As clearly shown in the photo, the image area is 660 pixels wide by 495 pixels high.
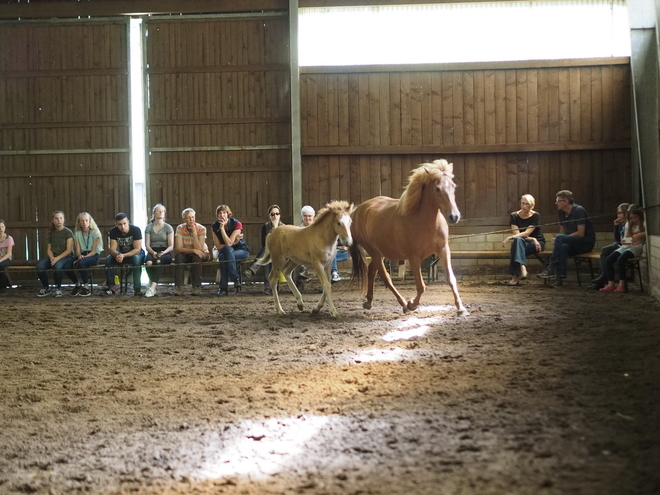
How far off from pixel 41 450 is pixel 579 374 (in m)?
2.74

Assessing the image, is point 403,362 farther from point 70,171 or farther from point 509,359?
point 70,171

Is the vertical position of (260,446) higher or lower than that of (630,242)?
lower

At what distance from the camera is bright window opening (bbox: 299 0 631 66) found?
11672mm

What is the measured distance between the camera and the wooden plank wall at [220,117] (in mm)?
12359

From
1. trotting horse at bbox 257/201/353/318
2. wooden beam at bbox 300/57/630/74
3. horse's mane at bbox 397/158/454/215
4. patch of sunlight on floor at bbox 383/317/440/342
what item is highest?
wooden beam at bbox 300/57/630/74

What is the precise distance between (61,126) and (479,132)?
7094mm

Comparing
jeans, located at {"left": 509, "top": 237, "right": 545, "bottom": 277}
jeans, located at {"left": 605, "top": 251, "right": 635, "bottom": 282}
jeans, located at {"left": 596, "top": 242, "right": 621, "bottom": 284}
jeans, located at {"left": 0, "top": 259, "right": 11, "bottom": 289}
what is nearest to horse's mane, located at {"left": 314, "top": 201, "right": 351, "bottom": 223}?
jeans, located at {"left": 605, "top": 251, "right": 635, "bottom": 282}

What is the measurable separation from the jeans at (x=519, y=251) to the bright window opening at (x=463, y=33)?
354 centimetres

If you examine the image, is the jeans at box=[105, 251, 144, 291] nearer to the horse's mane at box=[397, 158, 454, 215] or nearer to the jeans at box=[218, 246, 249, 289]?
the jeans at box=[218, 246, 249, 289]

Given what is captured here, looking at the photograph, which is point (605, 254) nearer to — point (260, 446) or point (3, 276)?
point (260, 446)

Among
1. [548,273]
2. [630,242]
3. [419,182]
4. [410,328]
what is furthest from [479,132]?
[410,328]

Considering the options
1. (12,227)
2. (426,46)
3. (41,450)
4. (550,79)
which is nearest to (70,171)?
(12,227)

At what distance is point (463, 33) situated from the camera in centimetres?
1200

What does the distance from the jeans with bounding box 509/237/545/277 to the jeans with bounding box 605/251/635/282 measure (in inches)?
51.9
